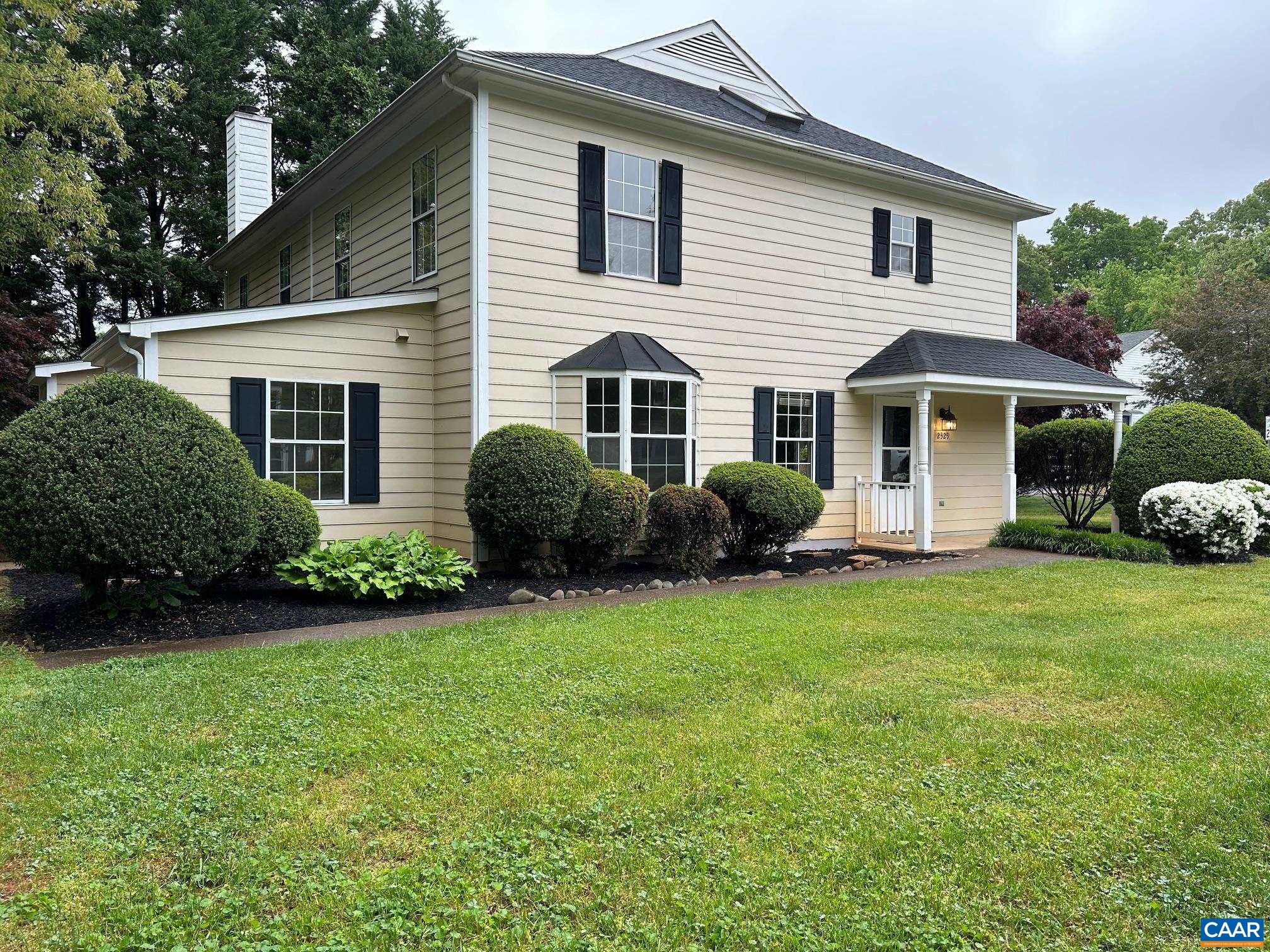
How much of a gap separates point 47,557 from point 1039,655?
716 cm

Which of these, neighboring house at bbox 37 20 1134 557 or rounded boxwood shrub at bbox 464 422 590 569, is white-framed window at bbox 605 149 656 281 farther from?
rounded boxwood shrub at bbox 464 422 590 569

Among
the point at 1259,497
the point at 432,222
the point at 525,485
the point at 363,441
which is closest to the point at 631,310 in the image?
the point at 432,222

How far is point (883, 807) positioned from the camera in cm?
314

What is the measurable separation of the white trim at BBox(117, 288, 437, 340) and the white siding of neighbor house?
1.22m

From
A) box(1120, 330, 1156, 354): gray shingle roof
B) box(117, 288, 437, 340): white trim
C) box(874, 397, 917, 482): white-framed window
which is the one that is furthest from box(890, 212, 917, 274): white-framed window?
box(1120, 330, 1156, 354): gray shingle roof

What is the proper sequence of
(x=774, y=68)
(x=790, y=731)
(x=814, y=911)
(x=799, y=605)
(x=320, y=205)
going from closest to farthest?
(x=814, y=911) < (x=790, y=731) < (x=799, y=605) < (x=320, y=205) < (x=774, y=68)

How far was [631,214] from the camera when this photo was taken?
33.6 ft

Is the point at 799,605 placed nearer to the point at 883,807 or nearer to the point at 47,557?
the point at 883,807

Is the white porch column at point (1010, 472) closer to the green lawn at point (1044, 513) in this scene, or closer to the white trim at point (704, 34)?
the green lawn at point (1044, 513)

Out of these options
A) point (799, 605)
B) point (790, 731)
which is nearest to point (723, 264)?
point (799, 605)

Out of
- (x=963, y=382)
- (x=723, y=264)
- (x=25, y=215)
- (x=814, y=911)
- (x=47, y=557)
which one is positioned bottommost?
(x=814, y=911)

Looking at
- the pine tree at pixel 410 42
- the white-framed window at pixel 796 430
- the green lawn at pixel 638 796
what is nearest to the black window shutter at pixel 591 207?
the white-framed window at pixel 796 430

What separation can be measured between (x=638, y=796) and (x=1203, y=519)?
1013 centimetres

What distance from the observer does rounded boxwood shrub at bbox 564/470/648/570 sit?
869 cm
